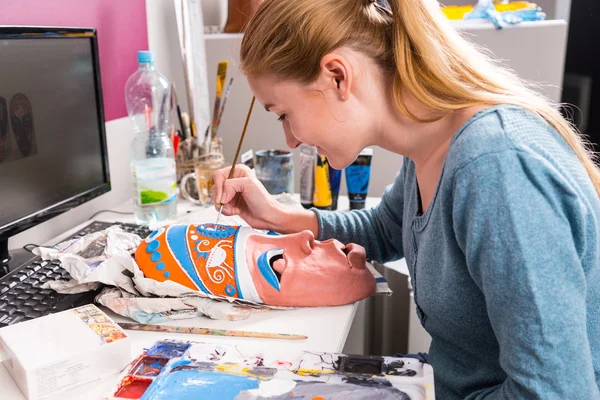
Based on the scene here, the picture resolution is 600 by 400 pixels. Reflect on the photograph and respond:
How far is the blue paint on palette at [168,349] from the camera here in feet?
2.42

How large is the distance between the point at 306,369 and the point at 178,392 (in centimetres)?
15

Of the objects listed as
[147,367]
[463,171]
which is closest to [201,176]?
[147,367]

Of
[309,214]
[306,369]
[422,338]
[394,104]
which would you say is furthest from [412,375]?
[422,338]

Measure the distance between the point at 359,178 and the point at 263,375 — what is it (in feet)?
2.47

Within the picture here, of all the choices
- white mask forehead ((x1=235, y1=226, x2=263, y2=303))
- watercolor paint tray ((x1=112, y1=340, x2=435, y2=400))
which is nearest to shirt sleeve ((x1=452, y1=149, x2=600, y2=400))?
watercolor paint tray ((x1=112, y1=340, x2=435, y2=400))

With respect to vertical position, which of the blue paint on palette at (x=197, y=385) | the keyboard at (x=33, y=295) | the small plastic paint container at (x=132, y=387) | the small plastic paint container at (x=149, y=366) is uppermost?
the keyboard at (x=33, y=295)

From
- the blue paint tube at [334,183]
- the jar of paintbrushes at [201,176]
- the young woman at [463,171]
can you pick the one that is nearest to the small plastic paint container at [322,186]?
the blue paint tube at [334,183]

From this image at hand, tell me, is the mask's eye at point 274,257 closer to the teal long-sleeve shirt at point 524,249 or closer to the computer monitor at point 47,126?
the teal long-sleeve shirt at point 524,249

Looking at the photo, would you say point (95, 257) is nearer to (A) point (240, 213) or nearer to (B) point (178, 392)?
(A) point (240, 213)

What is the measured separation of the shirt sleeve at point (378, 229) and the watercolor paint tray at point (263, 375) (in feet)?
1.24

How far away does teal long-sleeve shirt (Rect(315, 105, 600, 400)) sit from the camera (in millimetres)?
579

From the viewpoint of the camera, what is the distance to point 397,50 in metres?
0.75

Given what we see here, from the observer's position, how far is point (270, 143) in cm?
178

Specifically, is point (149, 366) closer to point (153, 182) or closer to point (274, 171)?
point (153, 182)
